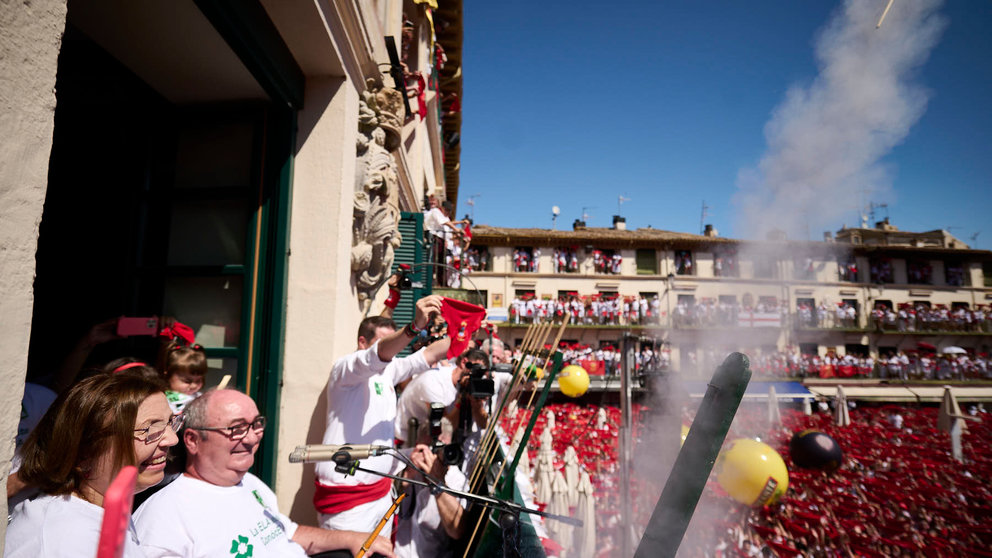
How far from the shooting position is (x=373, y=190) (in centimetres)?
402

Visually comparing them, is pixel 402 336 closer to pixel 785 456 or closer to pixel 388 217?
pixel 388 217

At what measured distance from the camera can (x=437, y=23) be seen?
12047 mm

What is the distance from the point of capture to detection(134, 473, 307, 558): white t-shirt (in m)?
1.70

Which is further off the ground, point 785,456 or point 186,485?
point 186,485

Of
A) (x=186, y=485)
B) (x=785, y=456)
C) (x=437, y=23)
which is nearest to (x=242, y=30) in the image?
(x=186, y=485)

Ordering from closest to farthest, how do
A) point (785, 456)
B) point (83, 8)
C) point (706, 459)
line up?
point (706, 459) < point (83, 8) < point (785, 456)

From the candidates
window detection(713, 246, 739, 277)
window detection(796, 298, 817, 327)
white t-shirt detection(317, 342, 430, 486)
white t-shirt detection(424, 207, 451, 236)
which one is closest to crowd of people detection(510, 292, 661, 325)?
window detection(713, 246, 739, 277)

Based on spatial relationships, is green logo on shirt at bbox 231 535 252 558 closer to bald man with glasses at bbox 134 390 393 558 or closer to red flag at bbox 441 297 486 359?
bald man with glasses at bbox 134 390 393 558

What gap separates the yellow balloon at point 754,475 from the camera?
6707mm

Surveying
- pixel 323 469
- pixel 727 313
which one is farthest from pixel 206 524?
pixel 727 313

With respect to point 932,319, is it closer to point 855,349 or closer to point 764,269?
point 855,349

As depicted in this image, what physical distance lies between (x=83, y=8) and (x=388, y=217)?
90.9 inches

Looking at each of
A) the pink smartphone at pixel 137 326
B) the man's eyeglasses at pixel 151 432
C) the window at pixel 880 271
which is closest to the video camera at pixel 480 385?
the man's eyeglasses at pixel 151 432

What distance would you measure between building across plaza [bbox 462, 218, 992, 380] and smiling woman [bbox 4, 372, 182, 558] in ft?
82.7
